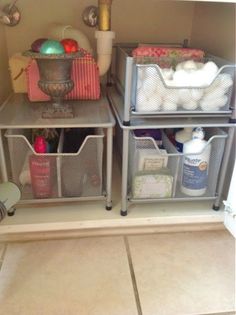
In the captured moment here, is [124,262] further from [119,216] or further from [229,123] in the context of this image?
[229,123]

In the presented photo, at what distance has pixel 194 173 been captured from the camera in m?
0.77

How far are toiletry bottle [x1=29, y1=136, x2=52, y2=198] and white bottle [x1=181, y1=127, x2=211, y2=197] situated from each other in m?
0.34

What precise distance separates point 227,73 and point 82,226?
50 cm

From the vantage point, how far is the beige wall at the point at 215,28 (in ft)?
2.63

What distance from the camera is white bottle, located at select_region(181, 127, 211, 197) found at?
2.45 ft

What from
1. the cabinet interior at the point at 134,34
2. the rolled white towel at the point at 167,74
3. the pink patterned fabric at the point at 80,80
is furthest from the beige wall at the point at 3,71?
the rolled white towel at the point at 167,74

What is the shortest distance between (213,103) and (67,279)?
517 mm

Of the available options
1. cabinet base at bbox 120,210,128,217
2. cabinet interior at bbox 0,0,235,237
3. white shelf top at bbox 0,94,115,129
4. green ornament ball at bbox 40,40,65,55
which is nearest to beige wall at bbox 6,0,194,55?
cabinet interior at bbox 0,0,235,237

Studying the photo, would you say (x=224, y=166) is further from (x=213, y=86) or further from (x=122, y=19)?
(x=122, y=19)

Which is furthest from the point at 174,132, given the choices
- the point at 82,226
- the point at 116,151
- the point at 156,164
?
the point at 82,226

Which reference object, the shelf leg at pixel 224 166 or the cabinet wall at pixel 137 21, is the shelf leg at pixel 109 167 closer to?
the shelf leg at pixel 224 166

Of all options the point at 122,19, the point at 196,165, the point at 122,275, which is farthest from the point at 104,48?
the point at 122,275

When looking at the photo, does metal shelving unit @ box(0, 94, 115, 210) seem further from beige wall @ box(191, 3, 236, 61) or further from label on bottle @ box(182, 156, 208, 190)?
beige wall @ box(191, 3, 236, 61)

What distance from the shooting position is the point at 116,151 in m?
1.04
